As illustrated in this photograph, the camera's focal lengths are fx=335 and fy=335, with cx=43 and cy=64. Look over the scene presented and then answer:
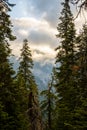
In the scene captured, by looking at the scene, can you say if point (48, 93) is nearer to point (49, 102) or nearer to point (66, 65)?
point (49, 102)

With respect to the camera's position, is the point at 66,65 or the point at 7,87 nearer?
the point at 7,87

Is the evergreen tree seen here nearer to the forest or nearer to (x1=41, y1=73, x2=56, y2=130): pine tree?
the forest

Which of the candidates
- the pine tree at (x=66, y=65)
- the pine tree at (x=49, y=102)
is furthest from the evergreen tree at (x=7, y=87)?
the pine tree at (x=49, y=102)

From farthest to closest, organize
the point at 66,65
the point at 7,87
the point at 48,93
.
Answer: the point at 48,93 → the point at 66,65 → the point at 7,87

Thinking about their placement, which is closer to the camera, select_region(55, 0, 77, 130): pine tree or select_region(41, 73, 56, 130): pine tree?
select_region(55, 0, 77, 130): pine tree

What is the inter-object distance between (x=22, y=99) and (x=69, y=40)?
12.9m

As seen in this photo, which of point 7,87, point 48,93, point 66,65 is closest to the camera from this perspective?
point 7,87

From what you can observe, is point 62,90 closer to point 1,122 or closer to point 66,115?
point 66,115

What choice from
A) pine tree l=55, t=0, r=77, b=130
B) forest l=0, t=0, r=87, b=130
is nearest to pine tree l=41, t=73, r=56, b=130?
forest l=0, t=0, r=87, b=130

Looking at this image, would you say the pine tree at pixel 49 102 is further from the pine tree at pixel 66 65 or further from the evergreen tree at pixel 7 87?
Answer: the evergreen tree at pixel 7 87

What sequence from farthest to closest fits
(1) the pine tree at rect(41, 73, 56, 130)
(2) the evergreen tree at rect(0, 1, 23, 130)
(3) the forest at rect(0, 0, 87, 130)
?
(1) the pine tree at rect(41, 73, 56, 130)
(2) the evergreen tree at rect(0, 1, 23, 130)
(3) the forest at rect(0, 0, 87, 130)

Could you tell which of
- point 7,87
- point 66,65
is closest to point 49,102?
point 66,65

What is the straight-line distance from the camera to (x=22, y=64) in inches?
1923

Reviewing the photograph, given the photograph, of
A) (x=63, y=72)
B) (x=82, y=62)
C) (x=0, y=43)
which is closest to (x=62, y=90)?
(x=63, y=72)
